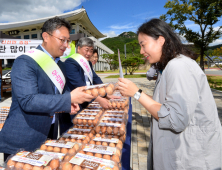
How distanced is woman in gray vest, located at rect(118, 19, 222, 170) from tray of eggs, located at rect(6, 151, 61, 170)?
32.2 inches

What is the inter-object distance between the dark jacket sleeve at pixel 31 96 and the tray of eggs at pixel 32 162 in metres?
0.36

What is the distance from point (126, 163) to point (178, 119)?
27.5 inches

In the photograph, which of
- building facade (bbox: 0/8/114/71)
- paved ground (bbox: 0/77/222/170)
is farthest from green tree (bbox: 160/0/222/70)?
building facade (bbox: 0/8/114/71)

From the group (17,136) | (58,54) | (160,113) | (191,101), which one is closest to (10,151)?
(17,136)

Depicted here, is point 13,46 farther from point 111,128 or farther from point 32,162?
point 32,162

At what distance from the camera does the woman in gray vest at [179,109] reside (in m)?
1.07

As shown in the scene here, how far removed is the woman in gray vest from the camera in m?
1.07

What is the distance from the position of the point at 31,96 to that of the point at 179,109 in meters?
1.21

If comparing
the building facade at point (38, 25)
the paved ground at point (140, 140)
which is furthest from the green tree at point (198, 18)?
the building facade at point (38, 25)

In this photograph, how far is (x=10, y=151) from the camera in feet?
4.60

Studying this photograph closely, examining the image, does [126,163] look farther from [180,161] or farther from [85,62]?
[85,62]

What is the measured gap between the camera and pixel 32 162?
104 cm

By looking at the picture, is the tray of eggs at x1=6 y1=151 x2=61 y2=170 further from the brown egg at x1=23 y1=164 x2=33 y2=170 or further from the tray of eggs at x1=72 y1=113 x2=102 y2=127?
the tray of eggs at x1=72 y1=113 x2=102 y2=127

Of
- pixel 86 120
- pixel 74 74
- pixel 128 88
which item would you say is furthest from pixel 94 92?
pixel 74 74
